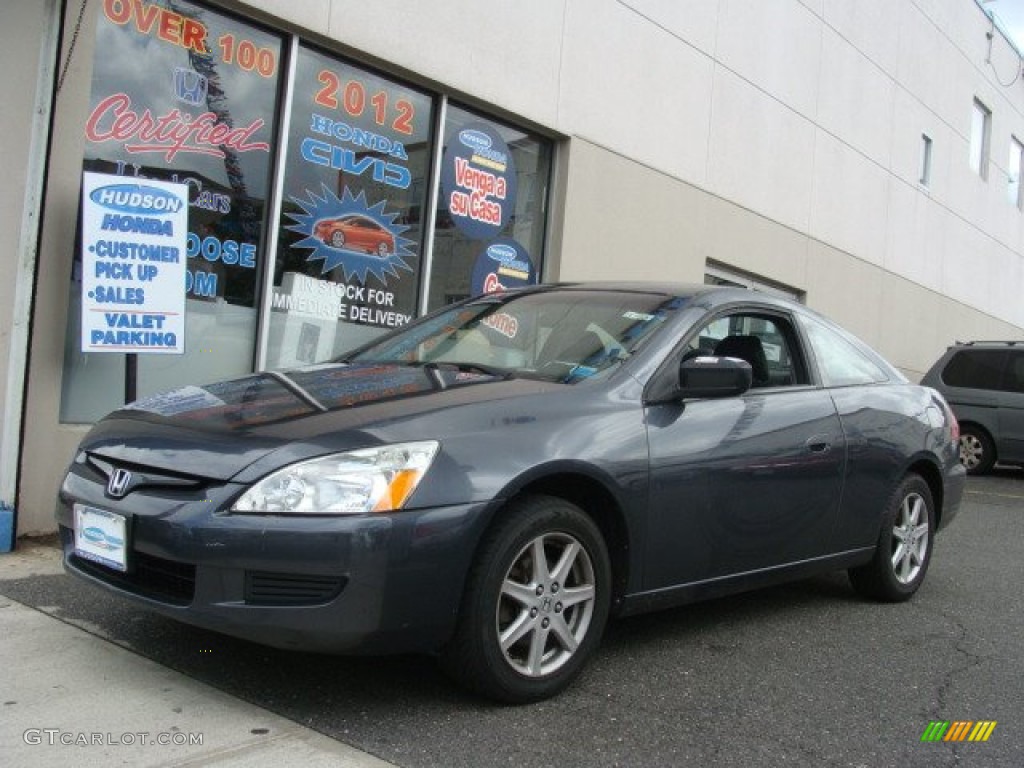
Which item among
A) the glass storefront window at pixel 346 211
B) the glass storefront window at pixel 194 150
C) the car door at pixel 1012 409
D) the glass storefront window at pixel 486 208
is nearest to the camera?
the glass storefront window at pixel 194 150

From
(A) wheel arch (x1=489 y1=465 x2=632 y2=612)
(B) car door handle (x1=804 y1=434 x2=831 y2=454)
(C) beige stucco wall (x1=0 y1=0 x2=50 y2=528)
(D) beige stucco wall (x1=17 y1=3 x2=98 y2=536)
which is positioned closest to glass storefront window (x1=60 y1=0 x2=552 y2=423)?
(D) beige stucco wall (x1=17 y1=3 x2=98 y2=536)

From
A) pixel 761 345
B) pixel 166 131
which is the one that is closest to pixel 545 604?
pixel 761 345

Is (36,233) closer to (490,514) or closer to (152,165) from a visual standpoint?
(152,165)

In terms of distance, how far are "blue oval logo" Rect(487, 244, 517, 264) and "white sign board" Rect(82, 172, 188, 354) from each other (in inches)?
144

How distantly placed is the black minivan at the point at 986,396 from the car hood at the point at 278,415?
391 inches

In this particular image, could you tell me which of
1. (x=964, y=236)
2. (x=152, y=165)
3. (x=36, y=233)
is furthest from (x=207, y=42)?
(x=964, y=236)

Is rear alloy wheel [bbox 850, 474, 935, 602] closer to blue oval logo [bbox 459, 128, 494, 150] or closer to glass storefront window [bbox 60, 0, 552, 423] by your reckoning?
glass storefront window [bbox 60, 0, 552, 423]

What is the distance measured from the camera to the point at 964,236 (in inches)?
716

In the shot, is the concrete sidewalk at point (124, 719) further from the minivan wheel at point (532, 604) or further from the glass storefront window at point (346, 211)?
the glass storefront window at point (346, 211)

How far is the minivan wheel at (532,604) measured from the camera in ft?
9.99

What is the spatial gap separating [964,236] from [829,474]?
51.9ft

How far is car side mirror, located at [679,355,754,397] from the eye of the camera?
369 centimetres

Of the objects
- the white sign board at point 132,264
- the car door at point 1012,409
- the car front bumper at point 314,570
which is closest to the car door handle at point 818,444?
the car front bumper at point 314,570

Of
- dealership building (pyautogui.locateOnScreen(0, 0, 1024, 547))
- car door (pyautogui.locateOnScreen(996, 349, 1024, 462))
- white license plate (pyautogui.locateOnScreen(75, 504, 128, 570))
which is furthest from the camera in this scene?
car door (pyautogui.locateOnScreen(996, 349, 1024, 462))
